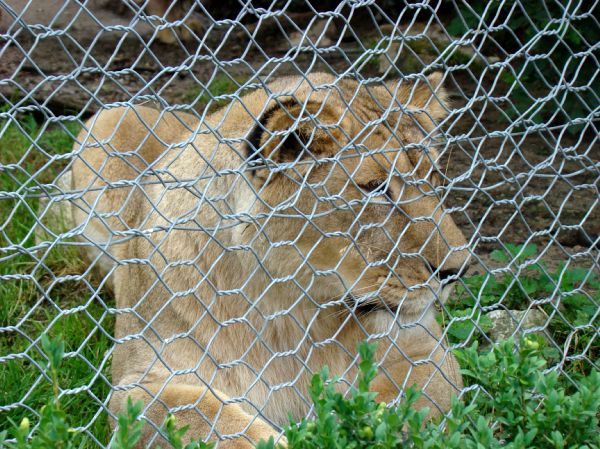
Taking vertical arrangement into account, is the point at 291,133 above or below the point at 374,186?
above

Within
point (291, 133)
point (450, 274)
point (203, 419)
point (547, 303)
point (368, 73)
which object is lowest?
point (368, 73)

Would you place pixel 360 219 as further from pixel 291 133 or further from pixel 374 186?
pixel 291 133

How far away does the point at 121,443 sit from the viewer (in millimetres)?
1612

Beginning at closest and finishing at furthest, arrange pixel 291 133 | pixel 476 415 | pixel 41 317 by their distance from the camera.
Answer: pixel 291 133
pixel 476 415
pixel 41 317

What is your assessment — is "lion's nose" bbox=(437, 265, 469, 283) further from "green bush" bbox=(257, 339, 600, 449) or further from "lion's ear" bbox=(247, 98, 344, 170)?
"lion's ear" bbox=(247, 98, 344, 170)

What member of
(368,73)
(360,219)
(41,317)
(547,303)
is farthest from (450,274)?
(368,73)

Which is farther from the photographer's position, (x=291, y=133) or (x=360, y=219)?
(x=360, y=219)

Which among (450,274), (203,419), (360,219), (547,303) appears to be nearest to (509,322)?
(547,303)

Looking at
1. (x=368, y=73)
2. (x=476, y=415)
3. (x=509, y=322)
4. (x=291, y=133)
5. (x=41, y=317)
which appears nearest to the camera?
(x=291, y=133)

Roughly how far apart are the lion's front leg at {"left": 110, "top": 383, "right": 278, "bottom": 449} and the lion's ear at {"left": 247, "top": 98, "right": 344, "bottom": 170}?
0.64 metres

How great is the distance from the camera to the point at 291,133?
2.21 meters

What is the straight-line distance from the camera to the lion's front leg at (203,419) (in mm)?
2264

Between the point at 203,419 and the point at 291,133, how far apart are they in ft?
2.68

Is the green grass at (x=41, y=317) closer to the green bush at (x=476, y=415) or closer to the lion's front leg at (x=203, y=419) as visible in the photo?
the lion's front leg at (x=203, y=419)
